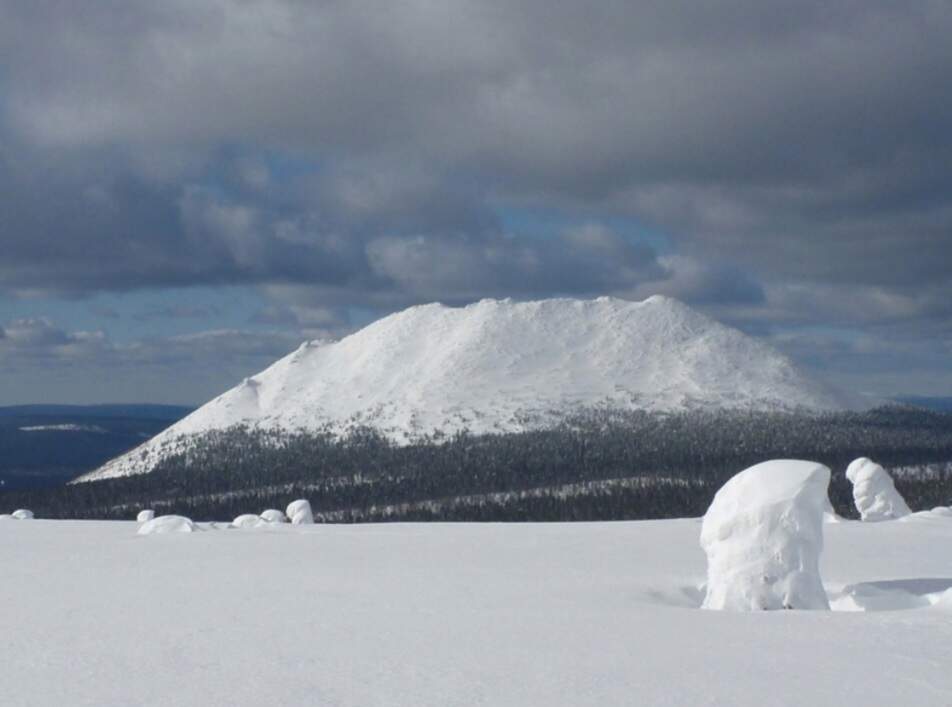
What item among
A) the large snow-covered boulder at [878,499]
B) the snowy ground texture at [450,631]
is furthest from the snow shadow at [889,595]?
the large snow-covered boulder at [878,499]

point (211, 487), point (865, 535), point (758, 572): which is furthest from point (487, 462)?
point (758, 572)

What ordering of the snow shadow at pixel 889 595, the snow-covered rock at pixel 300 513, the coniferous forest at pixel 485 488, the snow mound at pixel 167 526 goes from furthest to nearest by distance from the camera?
the coniferous forest at pixel 485 488 < the snow-covered rock at pixel 300 513 < the snow mound at pixel 167 526 < the snow shadow at pixel 889 595

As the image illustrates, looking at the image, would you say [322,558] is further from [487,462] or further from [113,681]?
[487,462]

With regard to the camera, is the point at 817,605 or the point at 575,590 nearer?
the point at 817,605

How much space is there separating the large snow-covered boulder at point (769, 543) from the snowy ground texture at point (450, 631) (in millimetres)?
1299

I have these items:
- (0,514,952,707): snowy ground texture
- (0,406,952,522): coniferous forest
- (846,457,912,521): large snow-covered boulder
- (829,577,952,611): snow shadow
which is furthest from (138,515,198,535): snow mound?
(0,406,952,522): coniferous forest

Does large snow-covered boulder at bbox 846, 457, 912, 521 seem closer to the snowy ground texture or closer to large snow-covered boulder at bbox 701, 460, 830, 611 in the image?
the snowy ground texture

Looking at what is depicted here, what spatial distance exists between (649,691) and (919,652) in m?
4.55

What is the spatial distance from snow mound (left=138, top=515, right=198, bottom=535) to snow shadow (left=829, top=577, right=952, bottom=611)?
75.4 ft

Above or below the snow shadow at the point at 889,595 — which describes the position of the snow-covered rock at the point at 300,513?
above

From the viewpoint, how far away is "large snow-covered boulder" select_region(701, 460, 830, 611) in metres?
20.3

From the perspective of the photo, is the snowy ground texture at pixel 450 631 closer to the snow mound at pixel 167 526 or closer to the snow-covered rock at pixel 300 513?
the snow mound at pixel 167 526

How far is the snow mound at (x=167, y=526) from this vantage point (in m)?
36.3

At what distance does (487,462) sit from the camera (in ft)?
620
